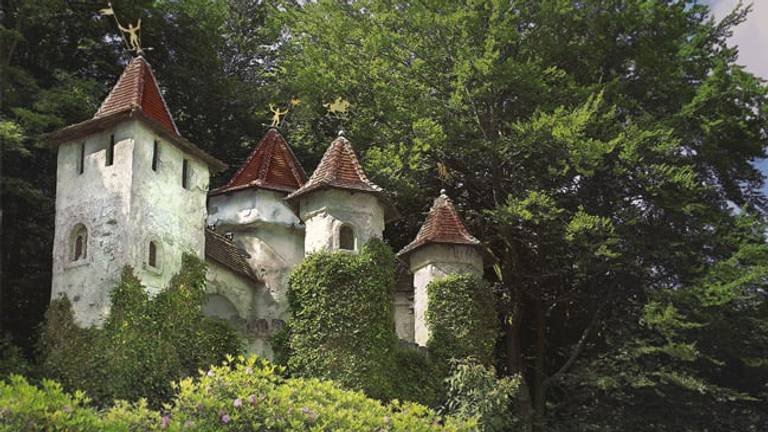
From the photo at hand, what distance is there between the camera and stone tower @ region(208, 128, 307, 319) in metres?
25.5

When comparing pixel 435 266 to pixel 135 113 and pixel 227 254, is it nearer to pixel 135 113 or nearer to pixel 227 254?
pixel 227 254

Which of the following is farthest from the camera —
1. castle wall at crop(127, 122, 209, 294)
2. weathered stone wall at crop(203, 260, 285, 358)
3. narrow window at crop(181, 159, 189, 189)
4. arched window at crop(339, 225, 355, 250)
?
weathered stone wall at crop(203, 260, 285, 358)

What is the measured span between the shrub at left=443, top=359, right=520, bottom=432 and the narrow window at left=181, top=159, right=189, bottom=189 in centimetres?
698

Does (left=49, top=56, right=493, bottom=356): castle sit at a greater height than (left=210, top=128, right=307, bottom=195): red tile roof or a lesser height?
lesser

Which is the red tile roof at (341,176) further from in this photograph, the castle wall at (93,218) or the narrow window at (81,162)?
the narrow window at (81,162)

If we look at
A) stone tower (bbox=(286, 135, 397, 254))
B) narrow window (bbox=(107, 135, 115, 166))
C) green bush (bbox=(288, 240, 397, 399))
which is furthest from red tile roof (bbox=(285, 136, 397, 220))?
narrow window (bbox=(107, 135, 115, 166))

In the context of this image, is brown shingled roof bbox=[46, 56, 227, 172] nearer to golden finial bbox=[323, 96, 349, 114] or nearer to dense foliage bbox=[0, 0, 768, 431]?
dense foliage bbox=[0, 0, 768, 431]

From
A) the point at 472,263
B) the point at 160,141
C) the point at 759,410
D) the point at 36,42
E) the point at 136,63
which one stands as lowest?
the point at 759,410

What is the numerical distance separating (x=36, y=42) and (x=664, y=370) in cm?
1860

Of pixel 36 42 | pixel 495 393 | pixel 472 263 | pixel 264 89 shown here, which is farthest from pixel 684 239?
pixel 36 42

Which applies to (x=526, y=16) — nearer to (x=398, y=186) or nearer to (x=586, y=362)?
(x=398, y=186)

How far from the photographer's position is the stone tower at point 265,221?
25469 millimetres

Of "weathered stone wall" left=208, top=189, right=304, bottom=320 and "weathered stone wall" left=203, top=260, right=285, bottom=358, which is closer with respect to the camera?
"weathered stone wall" left=203, top=260, right=285, bottom=358

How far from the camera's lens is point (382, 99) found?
2933 cm
